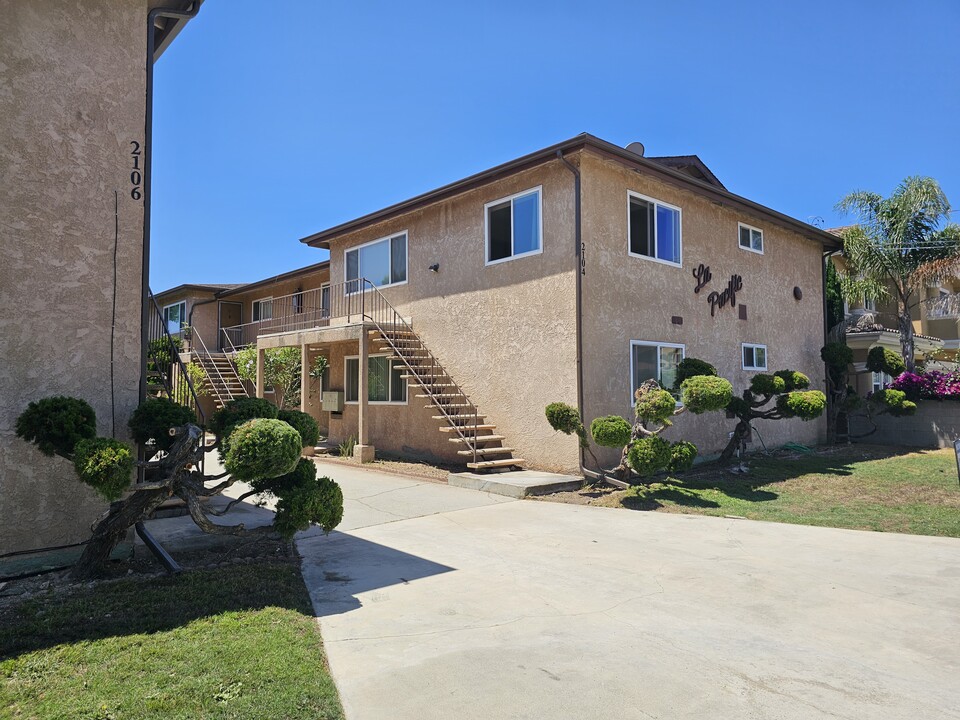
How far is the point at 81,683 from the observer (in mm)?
3537

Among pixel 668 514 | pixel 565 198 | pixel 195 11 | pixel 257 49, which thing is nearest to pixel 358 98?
pixel 257 49

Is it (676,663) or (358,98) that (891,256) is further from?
(676,663)

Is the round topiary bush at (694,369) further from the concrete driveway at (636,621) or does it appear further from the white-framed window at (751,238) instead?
the white-framed window at (751,238)

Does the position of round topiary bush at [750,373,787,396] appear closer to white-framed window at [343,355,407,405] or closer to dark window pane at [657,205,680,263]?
dark window pane at [657,205,680,263]

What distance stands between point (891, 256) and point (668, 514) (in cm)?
1233

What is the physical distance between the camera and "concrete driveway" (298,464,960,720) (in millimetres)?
3504

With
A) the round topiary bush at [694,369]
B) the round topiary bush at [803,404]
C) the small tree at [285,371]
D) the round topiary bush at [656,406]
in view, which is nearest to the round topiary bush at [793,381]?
the round topiary bush at [803,404]

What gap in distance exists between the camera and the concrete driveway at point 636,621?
3504mm

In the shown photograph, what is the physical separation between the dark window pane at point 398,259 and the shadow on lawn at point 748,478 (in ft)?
26.6

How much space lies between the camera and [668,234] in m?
13.3

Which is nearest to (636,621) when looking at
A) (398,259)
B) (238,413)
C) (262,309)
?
(238,413)

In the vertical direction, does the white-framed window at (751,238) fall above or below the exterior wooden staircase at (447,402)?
above

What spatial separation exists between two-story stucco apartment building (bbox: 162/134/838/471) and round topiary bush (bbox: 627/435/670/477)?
5.25 feet

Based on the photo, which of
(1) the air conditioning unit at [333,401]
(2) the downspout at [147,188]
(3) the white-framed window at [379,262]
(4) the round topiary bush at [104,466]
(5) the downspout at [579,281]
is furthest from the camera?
(1) the air conditioning unit at [333,401]
